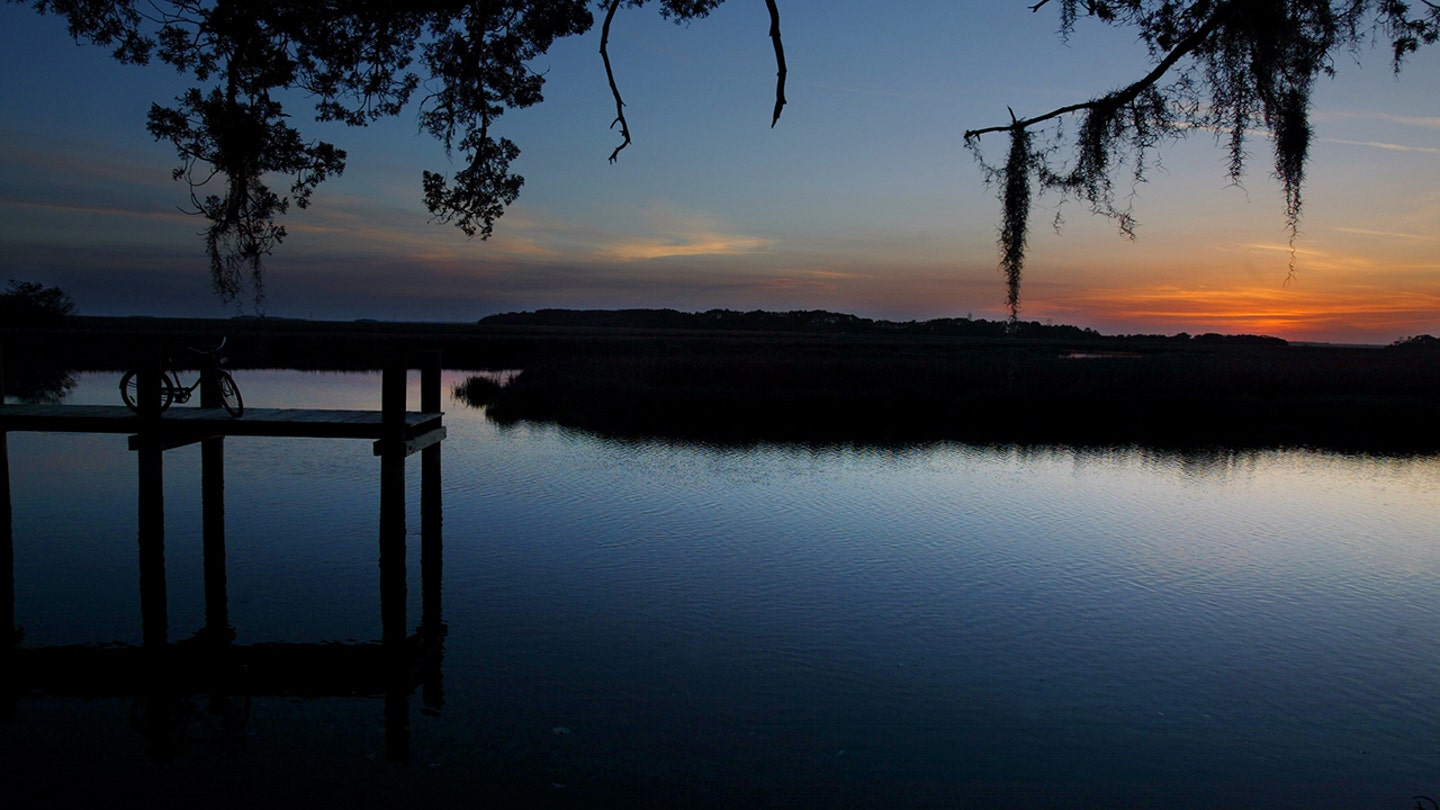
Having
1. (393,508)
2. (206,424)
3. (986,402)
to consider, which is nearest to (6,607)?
(206,424)

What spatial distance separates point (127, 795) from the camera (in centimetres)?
625

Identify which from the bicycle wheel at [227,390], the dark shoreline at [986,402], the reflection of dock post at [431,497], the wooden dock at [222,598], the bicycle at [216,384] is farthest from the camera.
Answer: the dark shoreline at [986,402]

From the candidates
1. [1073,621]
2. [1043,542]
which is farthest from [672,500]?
[1073,621]

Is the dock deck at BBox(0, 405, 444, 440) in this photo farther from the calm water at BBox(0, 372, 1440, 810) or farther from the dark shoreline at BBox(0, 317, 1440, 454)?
the dark shoreline at BBox(0, 317, 1440, 454)

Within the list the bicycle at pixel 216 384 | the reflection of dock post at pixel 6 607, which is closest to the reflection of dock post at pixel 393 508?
the bicycle at pixel 216 384

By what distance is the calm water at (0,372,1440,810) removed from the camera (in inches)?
258

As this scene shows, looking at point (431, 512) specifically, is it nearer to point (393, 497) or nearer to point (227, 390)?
point (393, 497)

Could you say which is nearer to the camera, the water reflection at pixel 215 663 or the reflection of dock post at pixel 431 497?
the water reflection at pixel 215 663

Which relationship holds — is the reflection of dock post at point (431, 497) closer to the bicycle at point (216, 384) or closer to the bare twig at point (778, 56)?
the bicycle at point (216, 384)

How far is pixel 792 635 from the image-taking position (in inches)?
371

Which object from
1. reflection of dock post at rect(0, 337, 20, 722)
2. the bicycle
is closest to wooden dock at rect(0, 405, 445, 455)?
the bicycle

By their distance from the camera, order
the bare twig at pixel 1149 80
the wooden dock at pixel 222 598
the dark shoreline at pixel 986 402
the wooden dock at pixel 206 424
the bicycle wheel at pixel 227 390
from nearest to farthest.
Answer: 1. the bare twig at pixel 1149 80
2. the wooden dock at pixel 222 598
3. the wooden dock at pixel 206 424
4. the bicycle wheel at pixel 227 390
5. the dark shoreline at pixel 986 402

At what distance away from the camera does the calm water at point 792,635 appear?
258 inches

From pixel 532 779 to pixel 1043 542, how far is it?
30.0 ft
